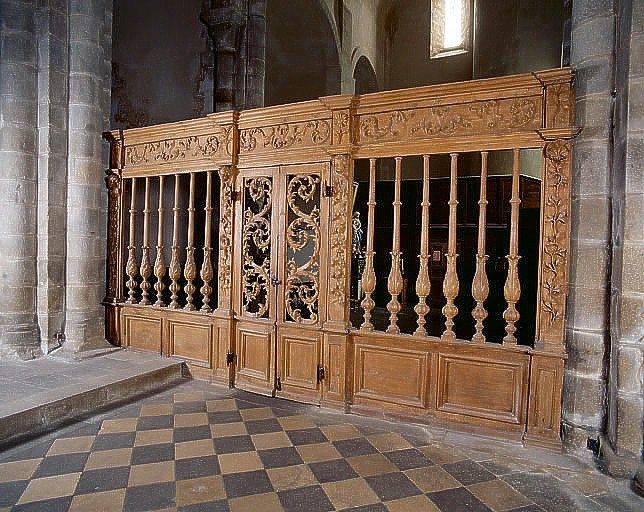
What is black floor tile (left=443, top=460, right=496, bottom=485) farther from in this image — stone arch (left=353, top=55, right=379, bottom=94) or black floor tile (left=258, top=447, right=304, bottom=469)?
stone arch (left=353, top=55, right=379, bottom=94)

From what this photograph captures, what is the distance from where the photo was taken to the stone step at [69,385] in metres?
3.55

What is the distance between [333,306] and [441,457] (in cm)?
144

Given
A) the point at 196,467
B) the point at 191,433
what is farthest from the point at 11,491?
the point at 191,433

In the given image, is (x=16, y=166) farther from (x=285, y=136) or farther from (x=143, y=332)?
(x=285, y=136)

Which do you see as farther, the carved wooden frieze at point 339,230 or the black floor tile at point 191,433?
the carved wooden frieze at point 339,230

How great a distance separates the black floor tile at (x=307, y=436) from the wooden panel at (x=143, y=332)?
2.19 m

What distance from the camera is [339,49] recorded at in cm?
957

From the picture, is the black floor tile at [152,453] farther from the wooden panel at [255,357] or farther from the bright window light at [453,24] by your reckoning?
the bright window light at [453,24]

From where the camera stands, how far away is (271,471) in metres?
3.03

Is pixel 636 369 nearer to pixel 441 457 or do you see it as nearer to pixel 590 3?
pixel 441 457

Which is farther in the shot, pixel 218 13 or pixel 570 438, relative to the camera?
pixel 218 13

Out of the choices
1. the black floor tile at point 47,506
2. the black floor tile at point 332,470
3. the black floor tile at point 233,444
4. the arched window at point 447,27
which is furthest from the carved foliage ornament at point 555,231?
the arched window at point 447,27

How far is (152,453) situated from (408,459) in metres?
1.65

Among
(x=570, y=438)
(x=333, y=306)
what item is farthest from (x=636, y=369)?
(x=333, y=306)
